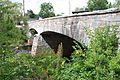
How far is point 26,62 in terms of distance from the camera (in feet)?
14.8

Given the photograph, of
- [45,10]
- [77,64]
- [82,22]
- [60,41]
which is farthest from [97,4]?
[77,64]

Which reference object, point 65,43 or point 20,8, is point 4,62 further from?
point 65,43

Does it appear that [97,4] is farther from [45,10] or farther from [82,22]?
[82,22]

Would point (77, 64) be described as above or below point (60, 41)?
above

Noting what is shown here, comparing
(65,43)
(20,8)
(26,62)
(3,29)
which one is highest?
(20,8)

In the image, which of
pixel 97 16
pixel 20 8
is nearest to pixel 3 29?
pixel 20 8

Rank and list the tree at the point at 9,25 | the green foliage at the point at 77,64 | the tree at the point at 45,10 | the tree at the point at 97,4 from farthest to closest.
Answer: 1. the tree at the point at 45,10
2. the tree at the point at 97,4
3. the green foliage at the point at 77,64
4. the tree at the point at 9,25

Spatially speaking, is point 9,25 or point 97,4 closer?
point 9,25

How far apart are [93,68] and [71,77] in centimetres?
55

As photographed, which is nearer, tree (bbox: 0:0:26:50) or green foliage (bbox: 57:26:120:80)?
tree (bbox: 0:0:26:50)

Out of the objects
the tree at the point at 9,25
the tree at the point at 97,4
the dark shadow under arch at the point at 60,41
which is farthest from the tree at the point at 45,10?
the tree at the point at 9,25

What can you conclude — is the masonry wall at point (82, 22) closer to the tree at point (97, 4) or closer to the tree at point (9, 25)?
the tree at point (9, 25)

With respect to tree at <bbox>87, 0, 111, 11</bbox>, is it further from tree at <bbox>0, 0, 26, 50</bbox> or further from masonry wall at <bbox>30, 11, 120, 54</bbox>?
tree at <bbox>0, 0, 26, 50</bbox>

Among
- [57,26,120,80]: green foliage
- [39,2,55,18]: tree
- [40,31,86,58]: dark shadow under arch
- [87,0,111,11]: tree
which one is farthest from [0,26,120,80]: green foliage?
[39,2,55,18]: tree
